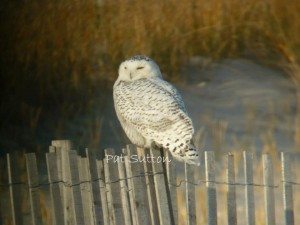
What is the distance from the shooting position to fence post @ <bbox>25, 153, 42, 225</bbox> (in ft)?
10.4

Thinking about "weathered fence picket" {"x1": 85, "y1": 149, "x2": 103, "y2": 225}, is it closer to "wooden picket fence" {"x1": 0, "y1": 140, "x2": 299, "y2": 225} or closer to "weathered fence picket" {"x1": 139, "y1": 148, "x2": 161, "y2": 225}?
"wooden picket fence" {"x1": 0, "y1": 140, "x2": 299, "y2": 225}

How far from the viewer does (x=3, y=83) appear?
4.26 m

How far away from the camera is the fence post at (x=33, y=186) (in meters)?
3.17

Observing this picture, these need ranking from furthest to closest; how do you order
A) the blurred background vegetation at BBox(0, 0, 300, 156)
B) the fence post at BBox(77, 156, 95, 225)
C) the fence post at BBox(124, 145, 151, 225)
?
the blurred background vegetation at BBox(0, 0, 300, 156)
the fence post at BBox(77, 156, 95, 225)
the fence post at BBox(124, 145, 151, 225)

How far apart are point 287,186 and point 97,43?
53.7 inches

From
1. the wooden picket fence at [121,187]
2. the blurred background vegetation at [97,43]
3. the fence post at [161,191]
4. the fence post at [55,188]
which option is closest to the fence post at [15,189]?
the wooden picket fence at [121,187]

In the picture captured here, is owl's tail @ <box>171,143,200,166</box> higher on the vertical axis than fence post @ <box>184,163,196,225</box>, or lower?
higher

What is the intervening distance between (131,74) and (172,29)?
0.73 m

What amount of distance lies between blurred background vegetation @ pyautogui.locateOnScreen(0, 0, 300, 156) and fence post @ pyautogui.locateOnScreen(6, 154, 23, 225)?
103 centimetres

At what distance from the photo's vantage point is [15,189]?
10.6 feet

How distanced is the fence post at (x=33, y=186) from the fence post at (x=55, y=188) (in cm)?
6

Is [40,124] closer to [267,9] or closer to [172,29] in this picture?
[172,29]

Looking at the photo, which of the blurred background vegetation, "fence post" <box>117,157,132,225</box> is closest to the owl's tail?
"fence post" <box>117,157,132,225</box>

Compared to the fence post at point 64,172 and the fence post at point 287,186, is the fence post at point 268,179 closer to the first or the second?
the fence post at point 287,186
